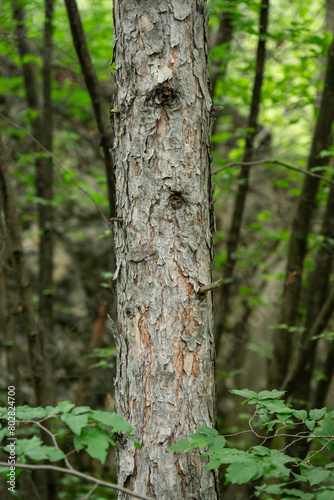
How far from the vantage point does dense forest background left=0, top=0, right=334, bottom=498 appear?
373 cm

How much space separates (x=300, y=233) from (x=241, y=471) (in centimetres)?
279

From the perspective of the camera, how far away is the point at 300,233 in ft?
12.8

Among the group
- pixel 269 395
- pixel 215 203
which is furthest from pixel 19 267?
pixel 215 203

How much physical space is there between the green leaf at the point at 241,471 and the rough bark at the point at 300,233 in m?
2.40

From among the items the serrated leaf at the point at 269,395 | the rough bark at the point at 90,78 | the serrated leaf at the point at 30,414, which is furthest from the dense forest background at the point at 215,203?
the serrated leaf at the point at 30,414

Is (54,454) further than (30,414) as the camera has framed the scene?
No

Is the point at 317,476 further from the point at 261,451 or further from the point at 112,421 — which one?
the point at 112,421

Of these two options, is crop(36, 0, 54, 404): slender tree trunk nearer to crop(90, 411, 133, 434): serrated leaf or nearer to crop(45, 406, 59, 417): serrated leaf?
crop(45, 406, 59, 417): serrated leaf

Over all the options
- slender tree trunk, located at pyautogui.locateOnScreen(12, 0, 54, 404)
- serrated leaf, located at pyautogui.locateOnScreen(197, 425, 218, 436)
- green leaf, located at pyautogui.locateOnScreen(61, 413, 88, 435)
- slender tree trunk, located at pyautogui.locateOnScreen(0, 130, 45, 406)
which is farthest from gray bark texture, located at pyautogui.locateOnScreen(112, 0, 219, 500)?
slender tree trunk, located at pyautogui.locateOnScreen(12, 0, 54, 404)

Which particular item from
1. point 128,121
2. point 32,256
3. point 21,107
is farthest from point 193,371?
point 21,107

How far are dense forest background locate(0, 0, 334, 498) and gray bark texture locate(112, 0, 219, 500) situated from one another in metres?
0.30

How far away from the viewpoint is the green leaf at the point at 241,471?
56.4 inches

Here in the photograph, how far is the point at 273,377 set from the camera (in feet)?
12.6

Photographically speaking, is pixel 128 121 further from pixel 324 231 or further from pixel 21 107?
pixel 21 107
